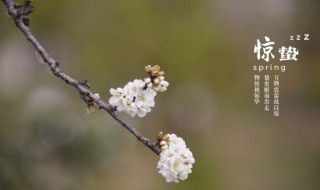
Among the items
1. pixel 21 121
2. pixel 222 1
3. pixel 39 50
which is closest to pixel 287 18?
pixel 222 1

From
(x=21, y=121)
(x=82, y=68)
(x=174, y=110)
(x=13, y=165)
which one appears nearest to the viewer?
(x=13, y=165)

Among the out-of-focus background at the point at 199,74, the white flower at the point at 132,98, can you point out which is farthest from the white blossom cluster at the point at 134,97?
the out-of-focus background at the point at 199,74

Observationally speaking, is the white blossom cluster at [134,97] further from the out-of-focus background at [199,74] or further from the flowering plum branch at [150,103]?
the out-of-focus background at [199,74]

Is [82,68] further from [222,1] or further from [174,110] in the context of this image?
[222,1]

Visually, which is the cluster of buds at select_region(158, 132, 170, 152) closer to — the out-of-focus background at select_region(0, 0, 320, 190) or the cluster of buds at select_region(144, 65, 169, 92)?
the cluster of buds at select_region(144, 65, 169, 92)

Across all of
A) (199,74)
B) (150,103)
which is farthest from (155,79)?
(199,74)

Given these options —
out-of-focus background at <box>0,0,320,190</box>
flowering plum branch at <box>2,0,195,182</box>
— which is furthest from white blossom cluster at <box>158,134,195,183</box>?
out-of-focus background at <box>0,0,320,190</box>
